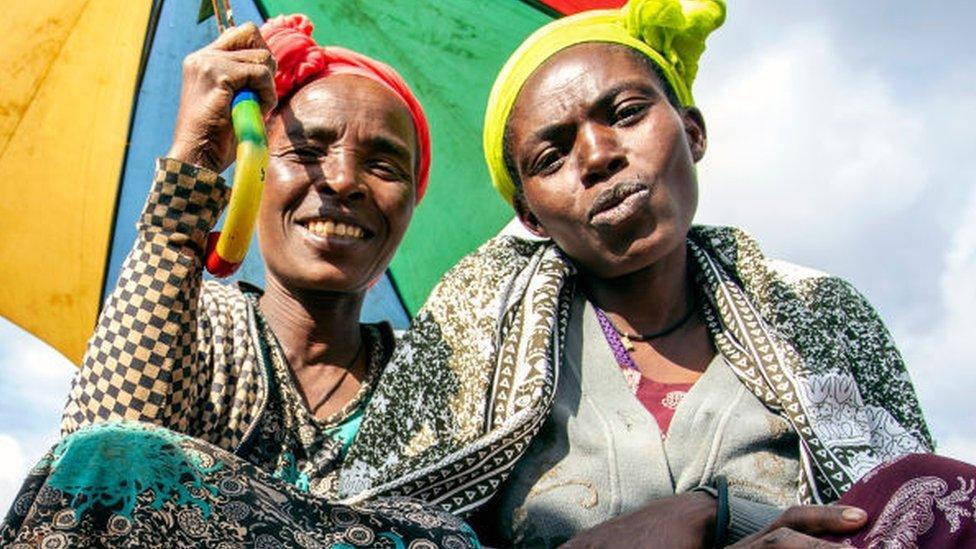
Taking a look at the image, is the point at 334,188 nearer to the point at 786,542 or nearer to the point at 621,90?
the point at 621,90

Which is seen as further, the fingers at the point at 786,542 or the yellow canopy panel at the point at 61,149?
the yellow canopy panel at the point at 61,149

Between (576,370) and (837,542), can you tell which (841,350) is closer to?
(576,370)

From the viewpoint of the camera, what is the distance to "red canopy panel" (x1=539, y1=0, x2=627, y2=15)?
4496 millimetres

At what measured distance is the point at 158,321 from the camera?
10.1 ft

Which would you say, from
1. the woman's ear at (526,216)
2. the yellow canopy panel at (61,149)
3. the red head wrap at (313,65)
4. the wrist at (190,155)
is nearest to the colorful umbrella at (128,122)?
the yellow canopy panel at (61,149)

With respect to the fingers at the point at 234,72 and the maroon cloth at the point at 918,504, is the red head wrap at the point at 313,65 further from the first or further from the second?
the maroon cloth at the point at 918,504

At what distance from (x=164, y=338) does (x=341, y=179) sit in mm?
950

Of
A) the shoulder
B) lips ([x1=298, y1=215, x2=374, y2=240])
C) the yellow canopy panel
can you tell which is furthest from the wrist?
the yellow canopy panel

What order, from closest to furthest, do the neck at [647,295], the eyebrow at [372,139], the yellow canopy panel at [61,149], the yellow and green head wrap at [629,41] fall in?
the neck at [647,295] → the yellow and green head wrap at [629,41] → the eyebrow at [372,139] → the yellow canopy panel at [61,149]

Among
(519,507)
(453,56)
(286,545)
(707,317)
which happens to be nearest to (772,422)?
(707,317)

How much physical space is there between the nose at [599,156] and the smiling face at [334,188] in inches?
32.5

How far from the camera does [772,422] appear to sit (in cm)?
323

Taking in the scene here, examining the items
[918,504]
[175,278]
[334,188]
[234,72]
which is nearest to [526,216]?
[334,188]

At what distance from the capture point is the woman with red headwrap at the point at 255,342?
2162 millimetres
